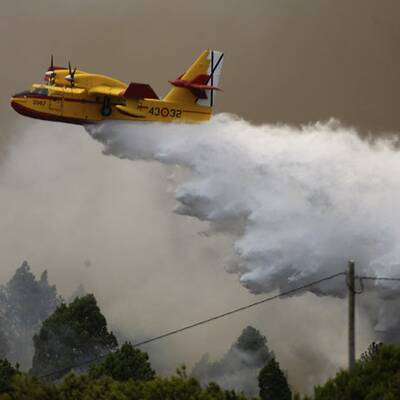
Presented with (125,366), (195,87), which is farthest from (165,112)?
(125,366)

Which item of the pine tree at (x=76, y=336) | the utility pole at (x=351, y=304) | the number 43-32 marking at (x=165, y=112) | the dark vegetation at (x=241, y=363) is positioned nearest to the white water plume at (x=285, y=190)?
the number 43-32 marking at (x=165, y=112)

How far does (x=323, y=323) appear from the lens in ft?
322

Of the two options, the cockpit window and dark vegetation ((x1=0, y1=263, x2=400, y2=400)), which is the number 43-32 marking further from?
dark vegetation ((x1=0, y1=263, x2=400, y2=400))

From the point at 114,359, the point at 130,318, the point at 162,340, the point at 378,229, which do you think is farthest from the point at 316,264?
the point at 130,318

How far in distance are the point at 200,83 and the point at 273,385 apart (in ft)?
66.1

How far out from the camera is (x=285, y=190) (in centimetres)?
5478

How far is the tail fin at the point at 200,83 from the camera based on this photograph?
58.1 metres

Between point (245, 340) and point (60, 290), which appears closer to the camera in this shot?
point (245, 340)

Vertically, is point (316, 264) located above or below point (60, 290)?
below

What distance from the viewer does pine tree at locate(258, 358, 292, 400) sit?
231 feet

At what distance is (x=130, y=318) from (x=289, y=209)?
69.5 m

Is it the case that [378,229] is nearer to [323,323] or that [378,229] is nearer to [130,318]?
[323,323]

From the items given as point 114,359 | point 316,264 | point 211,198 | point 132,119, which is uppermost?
point 132,119

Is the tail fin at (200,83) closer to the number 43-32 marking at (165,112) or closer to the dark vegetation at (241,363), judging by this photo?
the number 43-32 marking at (165,112)
